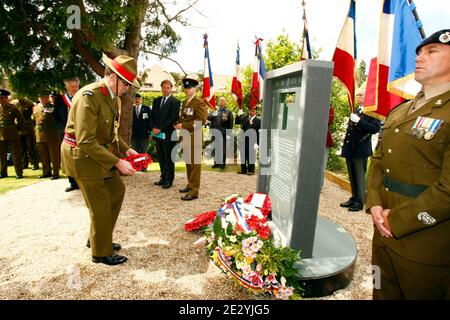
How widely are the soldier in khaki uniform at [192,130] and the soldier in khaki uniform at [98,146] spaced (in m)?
2.63

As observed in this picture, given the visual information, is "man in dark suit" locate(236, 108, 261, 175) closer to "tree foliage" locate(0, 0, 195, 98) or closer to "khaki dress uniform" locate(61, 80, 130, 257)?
"tree foliage" locate(0, 0, 195, 98)

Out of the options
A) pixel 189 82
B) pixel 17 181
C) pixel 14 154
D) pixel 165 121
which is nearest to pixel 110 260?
pixel 165 121

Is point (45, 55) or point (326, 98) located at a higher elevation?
point (45, 55)

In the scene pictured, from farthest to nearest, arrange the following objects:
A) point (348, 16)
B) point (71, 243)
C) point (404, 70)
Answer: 1. point (348, 16)
2. point (71, 243)
3. point (404, 70)

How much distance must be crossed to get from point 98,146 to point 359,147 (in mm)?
4359

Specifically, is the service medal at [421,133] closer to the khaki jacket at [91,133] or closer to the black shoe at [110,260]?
the khaki jacket at [91,133]

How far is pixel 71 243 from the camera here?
3900 millimetres

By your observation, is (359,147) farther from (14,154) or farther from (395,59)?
(14,154)

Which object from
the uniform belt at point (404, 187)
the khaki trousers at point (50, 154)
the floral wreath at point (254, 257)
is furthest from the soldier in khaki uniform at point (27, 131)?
the uniform belt at point (404, 187)

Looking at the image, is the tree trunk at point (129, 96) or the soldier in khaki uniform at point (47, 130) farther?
the tree trunk at point (129, 96)

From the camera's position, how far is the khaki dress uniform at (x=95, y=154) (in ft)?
9.55

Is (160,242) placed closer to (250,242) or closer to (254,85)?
(250,242)

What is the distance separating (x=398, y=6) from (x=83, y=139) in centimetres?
371
